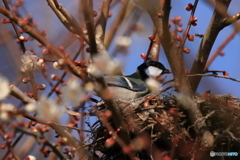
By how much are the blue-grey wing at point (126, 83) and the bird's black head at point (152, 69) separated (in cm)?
28

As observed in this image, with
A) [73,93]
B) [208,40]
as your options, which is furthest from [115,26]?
[73,93]

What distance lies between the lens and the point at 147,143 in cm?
245

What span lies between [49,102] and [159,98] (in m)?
1.37

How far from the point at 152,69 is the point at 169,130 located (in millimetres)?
1232

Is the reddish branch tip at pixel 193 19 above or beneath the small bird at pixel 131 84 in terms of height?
above

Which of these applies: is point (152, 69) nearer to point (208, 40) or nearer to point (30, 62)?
point (208, 40)

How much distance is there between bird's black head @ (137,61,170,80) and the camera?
361 centimetres

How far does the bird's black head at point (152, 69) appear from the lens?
11.8 feet

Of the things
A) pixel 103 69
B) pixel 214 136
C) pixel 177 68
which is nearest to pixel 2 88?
pixel 103 69

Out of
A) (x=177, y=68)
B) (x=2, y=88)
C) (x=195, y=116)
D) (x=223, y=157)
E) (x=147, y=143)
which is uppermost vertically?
(x=177, y=68)

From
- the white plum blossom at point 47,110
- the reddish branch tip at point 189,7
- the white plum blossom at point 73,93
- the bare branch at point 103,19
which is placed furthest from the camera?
the bare branch at point 103,19

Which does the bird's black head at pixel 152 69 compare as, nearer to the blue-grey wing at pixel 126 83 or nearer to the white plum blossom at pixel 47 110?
the blue-grey wing at pixel 126 83

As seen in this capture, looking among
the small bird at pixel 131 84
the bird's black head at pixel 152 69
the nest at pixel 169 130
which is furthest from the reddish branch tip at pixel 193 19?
the bird's black head at pixel 152 69

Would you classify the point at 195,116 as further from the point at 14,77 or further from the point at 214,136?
the point at 14,77
